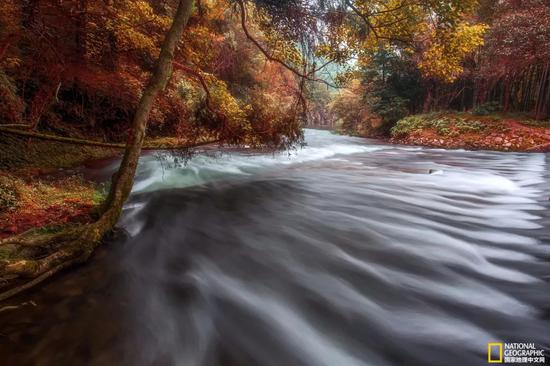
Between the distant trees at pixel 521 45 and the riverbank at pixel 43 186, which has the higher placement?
the distant trees at pixel 521 45

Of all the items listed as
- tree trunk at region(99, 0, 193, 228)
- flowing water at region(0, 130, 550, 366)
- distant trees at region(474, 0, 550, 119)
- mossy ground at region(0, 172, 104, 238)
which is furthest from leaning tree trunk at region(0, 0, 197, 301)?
distant trees at region(474, 0, 550, 119)

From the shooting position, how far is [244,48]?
1622cm

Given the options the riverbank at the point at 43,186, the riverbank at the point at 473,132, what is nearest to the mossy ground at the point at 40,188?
the riverbank at the point at 43,186

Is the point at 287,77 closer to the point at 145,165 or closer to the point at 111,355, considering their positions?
the point at 145,165

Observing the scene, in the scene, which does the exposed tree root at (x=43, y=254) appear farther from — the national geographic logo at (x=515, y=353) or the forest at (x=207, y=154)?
the national geographic logo at (x=515, y=353)

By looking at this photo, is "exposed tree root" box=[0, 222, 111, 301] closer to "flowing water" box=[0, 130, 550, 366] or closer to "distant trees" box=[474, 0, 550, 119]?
"flowing water" box=[0, 130, 550, 366]

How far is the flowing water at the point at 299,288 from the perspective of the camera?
2.04 metres

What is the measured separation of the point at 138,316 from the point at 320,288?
1644 mm

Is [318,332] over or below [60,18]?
below

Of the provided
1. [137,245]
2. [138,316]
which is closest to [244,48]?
[137,245]

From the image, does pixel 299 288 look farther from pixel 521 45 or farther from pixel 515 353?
pixel 521 45

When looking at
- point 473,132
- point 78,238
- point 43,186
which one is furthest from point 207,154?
point 473,132

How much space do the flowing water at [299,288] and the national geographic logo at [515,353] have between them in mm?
59

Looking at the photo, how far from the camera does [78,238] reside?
2953 millimetres
